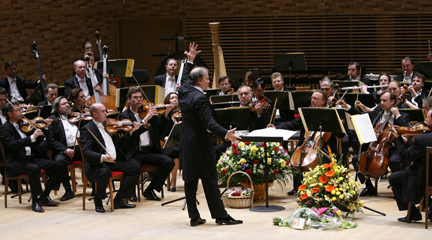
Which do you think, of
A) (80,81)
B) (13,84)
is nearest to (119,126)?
(80,81)

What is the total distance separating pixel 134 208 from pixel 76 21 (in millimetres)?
5662

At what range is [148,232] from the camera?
13.6 ft

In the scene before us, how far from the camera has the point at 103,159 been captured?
4.90 m

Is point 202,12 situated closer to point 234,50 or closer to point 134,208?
point 234,50

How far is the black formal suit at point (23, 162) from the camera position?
5.10 m

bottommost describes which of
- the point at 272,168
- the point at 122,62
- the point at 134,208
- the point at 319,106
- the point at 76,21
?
the point at 134,208

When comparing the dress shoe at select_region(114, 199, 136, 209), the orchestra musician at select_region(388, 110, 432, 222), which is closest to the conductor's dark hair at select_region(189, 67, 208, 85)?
the dress shoe at select_region(114, 199, 136, 209)

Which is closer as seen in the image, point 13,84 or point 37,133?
point 37,133

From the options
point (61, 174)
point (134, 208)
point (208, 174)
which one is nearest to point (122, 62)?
point (61, 174)

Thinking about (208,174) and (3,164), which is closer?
(208,174)

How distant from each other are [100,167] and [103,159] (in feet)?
0.33

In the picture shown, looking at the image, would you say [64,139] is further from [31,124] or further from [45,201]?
[45,201]

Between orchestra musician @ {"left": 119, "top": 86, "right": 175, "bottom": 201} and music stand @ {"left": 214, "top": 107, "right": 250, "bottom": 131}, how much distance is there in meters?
0.64

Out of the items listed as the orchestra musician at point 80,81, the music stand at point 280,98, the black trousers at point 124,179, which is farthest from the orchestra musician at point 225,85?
the black trousers at point 124,179
